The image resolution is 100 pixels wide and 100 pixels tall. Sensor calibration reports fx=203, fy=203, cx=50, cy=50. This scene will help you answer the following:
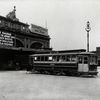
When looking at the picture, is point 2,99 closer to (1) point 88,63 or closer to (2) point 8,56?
(1) point 88,63

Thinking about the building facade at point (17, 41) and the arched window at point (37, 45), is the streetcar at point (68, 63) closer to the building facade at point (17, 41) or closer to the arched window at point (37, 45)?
the building facade at point (17, 41)

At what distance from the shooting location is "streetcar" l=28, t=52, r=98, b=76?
843 inches

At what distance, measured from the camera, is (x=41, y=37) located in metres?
52.6

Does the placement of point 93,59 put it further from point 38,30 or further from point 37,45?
point 37,45

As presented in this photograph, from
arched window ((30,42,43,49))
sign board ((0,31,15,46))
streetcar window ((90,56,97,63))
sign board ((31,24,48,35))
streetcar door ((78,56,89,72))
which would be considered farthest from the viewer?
arched window ((30,42,43,49))

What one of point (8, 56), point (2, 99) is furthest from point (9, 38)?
point (2, 99)

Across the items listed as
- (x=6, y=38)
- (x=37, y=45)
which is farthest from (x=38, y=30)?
(x=6, y=38)

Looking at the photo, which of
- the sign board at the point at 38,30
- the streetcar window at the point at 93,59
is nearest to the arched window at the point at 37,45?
the sign board at the point at 38,30

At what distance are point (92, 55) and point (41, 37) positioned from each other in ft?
104

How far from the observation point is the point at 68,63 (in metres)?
22.3

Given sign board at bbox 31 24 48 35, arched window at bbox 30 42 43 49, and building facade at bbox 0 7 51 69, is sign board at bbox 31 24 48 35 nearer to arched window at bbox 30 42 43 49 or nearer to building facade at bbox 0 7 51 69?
building facade at bbox 0 7 51 69

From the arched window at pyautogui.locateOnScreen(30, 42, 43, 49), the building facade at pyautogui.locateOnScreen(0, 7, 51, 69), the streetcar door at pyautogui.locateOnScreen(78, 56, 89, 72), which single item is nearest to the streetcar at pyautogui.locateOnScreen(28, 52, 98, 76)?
the streetcar door at pyautogui.locateOnScreen(78, 56, 89, 72)

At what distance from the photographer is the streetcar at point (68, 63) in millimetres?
21422

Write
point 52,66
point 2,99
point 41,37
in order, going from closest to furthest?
point 2,99 → point 52,66 → point 41,37
